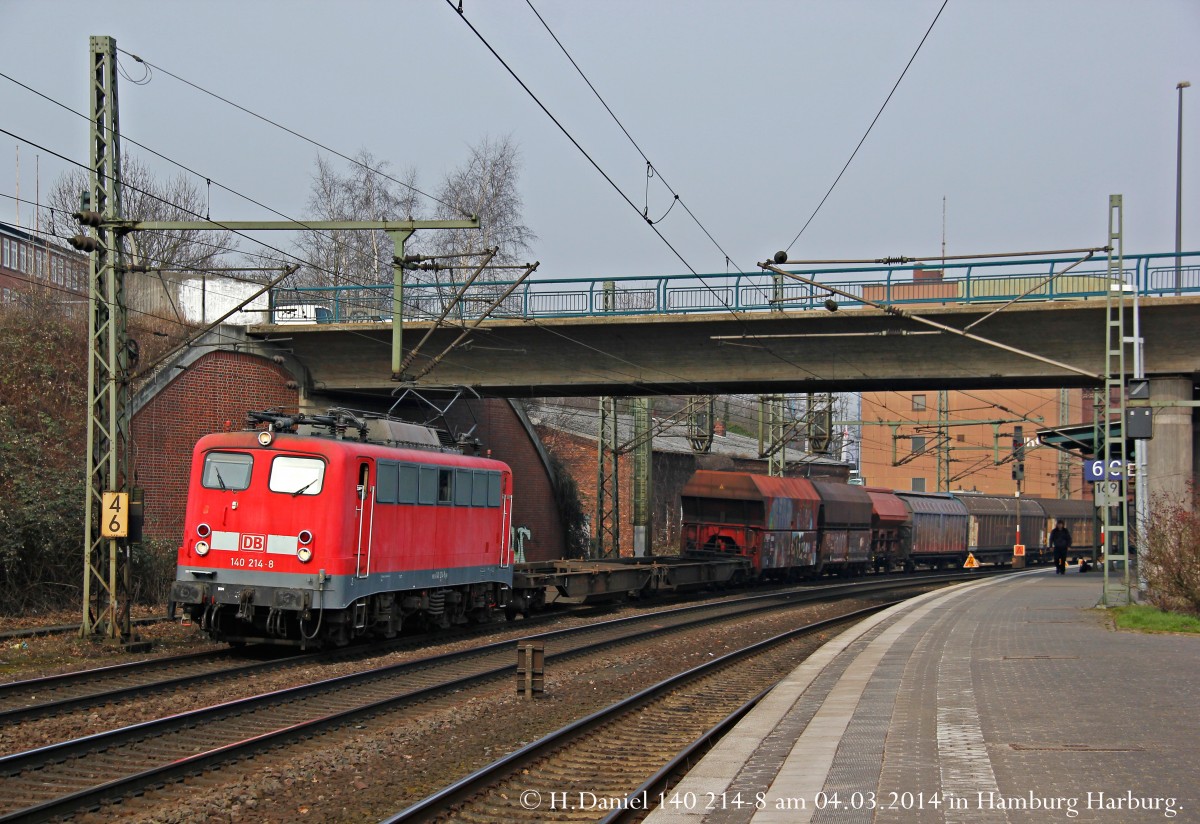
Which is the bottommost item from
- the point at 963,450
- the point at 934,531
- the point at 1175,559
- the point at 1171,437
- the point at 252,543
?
the point at 934,531

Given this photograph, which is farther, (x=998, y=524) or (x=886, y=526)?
(x=998, y=524)

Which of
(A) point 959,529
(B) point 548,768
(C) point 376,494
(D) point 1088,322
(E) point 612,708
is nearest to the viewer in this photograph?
(B) point 548,768

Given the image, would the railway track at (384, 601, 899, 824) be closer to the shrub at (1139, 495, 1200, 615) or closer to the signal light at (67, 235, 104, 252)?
the shrub at (1139, 495, 1200, 615)

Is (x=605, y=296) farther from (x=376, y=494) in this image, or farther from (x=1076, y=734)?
(x=1076, y=734)

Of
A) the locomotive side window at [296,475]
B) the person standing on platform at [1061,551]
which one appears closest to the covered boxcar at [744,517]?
the person standing on platform at [1061,551]

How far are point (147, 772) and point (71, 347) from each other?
2076cm

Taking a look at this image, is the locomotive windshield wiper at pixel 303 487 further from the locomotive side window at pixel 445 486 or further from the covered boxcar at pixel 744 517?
the covered boxcar at pixel 744 517

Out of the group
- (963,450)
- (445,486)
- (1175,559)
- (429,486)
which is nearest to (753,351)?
(1175,559)

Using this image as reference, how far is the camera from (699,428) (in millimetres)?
47188

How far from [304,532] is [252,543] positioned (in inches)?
31.2

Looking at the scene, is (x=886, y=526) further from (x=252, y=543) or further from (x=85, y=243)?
(x=85, y=243)

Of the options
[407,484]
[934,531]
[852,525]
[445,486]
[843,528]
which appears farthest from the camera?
[934,531]

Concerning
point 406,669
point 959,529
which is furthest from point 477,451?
point 959,529

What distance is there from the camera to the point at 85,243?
15344 mm
